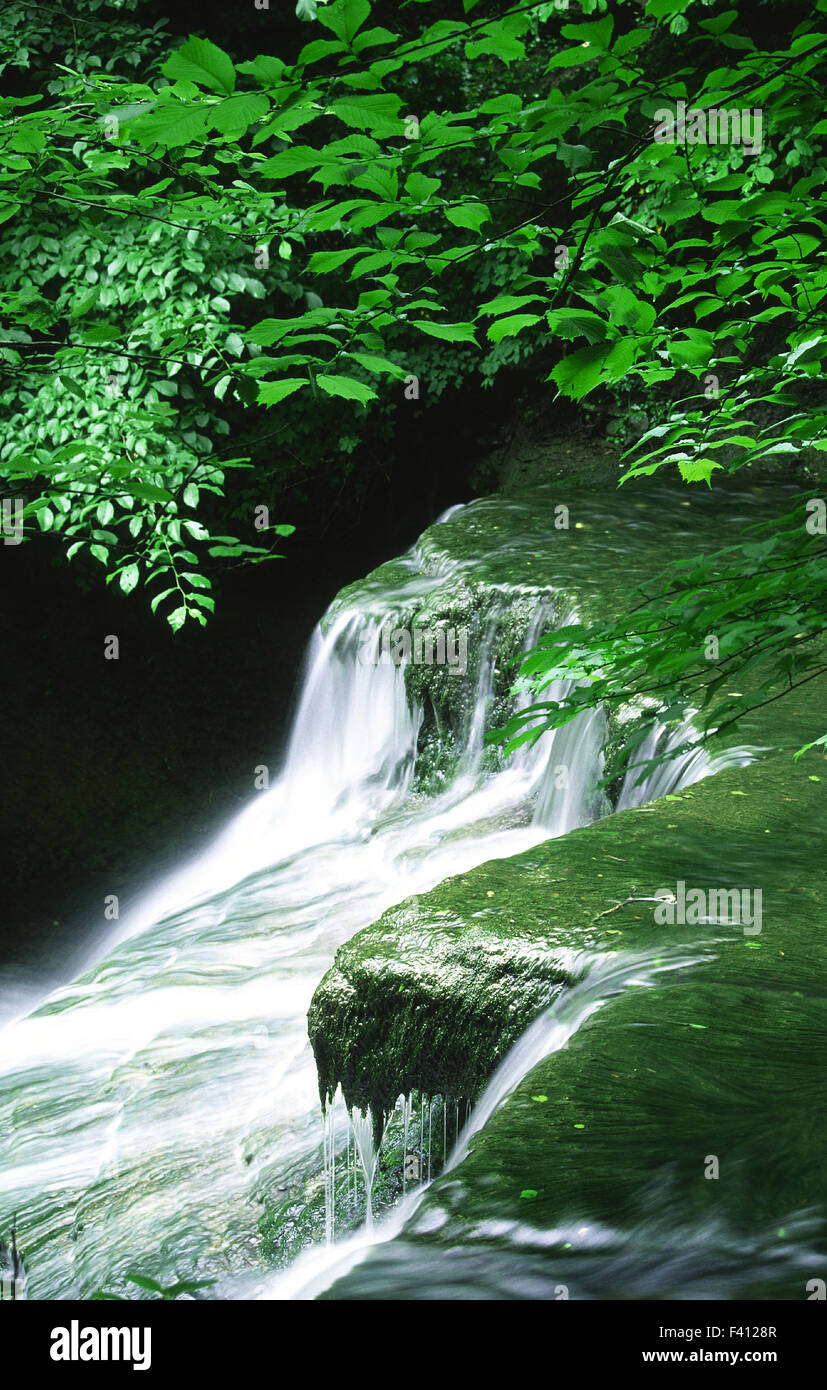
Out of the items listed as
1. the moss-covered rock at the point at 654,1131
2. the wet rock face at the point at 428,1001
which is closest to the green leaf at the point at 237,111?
the moss-covered rock at the point at 654,1131

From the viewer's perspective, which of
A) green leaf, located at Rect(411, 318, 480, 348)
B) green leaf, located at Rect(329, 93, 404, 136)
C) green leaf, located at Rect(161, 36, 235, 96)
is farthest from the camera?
green leaf, located at Rect(411, 318, 480, 348)

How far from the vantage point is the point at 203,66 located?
1.85 m

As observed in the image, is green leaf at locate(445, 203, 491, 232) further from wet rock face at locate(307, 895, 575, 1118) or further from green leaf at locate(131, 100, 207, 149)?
wet rock face at locate(307, 895, 575, 1118)

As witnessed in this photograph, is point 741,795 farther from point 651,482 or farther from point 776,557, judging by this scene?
point 651,482

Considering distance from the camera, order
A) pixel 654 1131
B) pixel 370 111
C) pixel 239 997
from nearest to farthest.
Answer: pixel 370 111 < pixel 654 1131 < pixel 239 997

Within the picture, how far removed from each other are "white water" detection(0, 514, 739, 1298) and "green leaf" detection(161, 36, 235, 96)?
3.41 metres

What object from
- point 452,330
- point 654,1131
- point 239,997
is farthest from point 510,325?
point 239,997

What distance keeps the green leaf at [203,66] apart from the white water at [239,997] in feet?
11.2

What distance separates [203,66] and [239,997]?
4829 millimetres

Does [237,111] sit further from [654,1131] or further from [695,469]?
[654,1131]

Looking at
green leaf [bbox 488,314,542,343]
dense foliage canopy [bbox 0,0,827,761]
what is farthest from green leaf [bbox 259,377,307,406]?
green leaf [bbox 488,314,542,343]

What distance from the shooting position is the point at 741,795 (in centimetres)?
460

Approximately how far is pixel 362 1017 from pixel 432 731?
14.5 feet

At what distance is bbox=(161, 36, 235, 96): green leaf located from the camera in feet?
6.03
